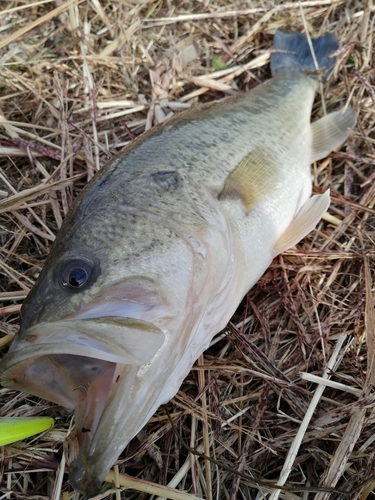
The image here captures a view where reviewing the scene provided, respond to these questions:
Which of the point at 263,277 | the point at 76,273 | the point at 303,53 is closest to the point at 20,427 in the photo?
the point at 76,273

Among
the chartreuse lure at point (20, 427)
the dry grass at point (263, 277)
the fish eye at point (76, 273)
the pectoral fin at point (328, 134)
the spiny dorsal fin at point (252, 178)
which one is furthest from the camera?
the pectoral fin at point (328, 134)

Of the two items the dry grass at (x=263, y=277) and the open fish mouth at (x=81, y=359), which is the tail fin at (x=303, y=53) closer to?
the dry grass at (x=263, y=277)

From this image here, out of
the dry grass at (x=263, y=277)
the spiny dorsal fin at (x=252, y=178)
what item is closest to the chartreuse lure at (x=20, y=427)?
the dry grass at (x=263, y=277)

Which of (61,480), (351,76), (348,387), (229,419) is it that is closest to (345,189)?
(351,76)

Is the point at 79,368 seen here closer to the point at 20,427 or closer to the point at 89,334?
the point at 89,334

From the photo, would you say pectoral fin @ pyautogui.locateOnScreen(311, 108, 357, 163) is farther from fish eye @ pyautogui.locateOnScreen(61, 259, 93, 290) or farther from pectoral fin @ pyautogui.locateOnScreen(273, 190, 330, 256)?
fish eye @ pyautogui.locateOnScreen(61, 259, 93, 290)

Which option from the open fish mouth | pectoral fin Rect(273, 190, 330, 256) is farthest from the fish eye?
pectoral fin Rect(273, 190, 330, 256)

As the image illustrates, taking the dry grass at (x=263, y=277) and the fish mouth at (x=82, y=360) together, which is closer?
the fish mouth at (x=82, y=360)
